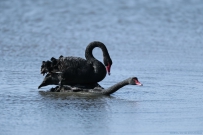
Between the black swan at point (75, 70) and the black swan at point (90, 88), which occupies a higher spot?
the black swan at point (75, 70)

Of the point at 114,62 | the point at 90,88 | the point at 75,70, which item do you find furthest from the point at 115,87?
the point at 114,62

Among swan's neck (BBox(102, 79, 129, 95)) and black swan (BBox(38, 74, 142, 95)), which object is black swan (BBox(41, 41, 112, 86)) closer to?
black swan (BBox(38, 74, 142, 95))

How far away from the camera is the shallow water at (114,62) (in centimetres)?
659

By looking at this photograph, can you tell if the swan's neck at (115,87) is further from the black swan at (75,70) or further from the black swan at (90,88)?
the black swan at (75,70)

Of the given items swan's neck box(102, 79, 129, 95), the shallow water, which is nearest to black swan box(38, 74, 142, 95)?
swan's neck box(102, 79, 129, 95)

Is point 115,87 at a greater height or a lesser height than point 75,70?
lesser

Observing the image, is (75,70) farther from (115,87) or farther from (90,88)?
(115,87)

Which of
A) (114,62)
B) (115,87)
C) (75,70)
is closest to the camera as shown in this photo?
(115,87)

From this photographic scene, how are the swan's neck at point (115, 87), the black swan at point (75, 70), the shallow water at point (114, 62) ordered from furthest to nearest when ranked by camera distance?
the black swan at point (75, 70) < the swan's neck at point (115, 87) < the shallow water at point (114, 62)

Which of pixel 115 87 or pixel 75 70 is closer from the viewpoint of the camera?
pixel 115 87

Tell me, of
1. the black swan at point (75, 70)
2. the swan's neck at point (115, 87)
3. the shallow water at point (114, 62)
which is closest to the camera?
the shallow water at point (114, 62)

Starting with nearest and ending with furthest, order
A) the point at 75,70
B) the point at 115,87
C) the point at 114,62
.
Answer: the point at 115,87 < the point at 75,70 < the point at 114,62

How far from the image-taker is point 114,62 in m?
10.8

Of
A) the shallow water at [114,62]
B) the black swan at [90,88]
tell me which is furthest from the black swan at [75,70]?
the shallow water at [114,62]
